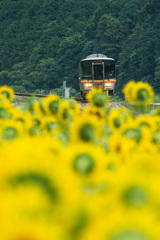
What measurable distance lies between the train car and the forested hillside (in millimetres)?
31544

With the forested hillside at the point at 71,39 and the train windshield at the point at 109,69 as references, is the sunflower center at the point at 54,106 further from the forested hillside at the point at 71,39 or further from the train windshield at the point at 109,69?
the forested hillside at the point at 71,39

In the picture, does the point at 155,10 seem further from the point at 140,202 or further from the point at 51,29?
the point at 140,202

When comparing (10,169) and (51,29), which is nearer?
(10,169)

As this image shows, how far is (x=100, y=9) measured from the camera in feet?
253

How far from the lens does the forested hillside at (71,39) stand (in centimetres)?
6303

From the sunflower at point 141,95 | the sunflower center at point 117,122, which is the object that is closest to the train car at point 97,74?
the sunflower at point 141,95

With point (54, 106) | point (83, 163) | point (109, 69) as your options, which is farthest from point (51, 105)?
point (109, 69)

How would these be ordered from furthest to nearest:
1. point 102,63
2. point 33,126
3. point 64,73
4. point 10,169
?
point 64,73, point 102,63, point 33,126, point 10,169

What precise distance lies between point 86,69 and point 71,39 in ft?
170

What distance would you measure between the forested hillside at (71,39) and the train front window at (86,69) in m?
31.7

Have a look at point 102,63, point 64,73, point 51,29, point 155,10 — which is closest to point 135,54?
point 155,10

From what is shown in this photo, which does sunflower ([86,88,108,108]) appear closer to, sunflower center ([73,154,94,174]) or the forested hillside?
sunflower center ([73,154,94,174])

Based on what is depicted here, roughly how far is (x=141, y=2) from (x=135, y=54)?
15.8m

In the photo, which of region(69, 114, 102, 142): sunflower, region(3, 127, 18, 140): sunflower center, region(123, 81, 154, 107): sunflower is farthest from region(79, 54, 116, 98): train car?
region(69, 114, 102, 142): sunflower
